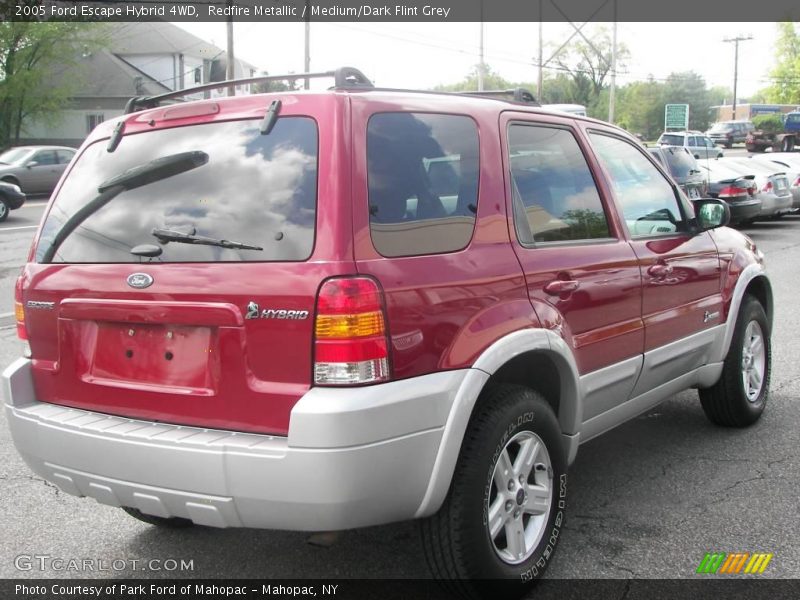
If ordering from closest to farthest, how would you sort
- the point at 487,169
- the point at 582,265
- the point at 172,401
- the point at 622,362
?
the point at 172,401 < the point at 487,169 < the point at 582,265 < the point at 622,362

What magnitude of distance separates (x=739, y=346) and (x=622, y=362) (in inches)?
56.9

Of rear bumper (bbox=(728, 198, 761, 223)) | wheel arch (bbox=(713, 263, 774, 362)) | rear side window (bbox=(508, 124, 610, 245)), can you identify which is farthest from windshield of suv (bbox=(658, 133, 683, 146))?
rear side window (bbox=(508, 124, 610, 245))

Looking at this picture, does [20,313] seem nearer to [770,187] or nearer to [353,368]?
[353,368]

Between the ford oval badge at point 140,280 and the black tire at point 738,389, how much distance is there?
3414 mm

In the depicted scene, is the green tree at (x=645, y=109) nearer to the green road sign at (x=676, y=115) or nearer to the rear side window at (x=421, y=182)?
the green road sign at (x=676, y=115)

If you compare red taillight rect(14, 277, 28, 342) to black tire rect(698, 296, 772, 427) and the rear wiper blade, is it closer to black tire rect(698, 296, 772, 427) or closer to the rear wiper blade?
the rear wiper blade

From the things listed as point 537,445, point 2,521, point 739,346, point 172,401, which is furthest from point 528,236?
point 2,521

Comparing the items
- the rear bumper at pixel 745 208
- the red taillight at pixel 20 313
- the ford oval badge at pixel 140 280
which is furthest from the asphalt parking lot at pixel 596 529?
the rear bumper at pixel 745 208

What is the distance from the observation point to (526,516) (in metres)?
3.29

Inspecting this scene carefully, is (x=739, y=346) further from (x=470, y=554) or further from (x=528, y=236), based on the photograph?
(x=470, y=554)

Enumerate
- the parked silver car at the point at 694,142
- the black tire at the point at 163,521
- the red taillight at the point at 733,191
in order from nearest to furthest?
the black tire at the point at 163,521, the red taillight at the point at 733,191, the parked silver car at the point at 694,142

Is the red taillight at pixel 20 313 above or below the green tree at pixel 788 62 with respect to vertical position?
below

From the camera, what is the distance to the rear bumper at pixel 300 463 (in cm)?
257

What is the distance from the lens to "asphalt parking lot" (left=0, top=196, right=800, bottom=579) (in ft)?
11.3
